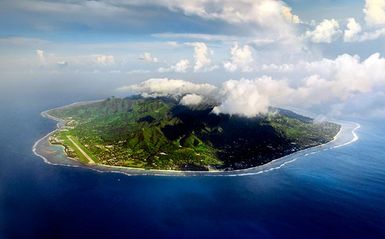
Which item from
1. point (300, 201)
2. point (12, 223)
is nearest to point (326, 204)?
point (300, 201)

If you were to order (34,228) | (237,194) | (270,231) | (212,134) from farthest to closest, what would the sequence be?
(212,134) < (237,194) < (270,231) < (34,228)

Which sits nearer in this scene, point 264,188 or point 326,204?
point 326,204

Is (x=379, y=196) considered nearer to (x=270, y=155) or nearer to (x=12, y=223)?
(x=270, y=155)

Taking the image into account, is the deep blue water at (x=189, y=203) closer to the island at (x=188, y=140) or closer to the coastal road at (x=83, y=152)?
the coastal road at (x=83, y=152)

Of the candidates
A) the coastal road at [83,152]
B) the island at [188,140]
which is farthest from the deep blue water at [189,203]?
the island at [188,140]

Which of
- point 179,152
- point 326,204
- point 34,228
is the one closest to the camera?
point 34,228

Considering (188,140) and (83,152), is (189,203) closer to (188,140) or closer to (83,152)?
(83,152)
